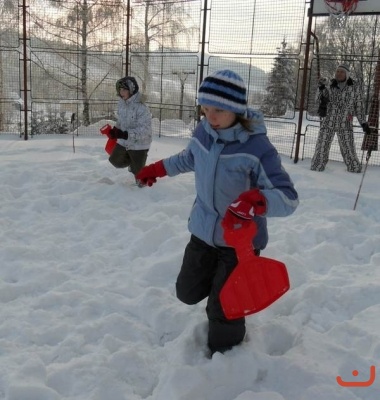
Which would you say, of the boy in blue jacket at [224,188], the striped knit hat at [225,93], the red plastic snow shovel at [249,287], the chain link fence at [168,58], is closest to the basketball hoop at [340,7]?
the chain link fence at [168,58]

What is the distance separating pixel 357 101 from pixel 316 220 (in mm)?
3096

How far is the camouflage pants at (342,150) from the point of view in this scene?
7.73 metres

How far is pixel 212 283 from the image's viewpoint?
2811 mm

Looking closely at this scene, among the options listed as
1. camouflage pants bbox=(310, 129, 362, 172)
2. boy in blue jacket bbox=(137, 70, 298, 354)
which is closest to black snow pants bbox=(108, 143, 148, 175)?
camouflage pants bbox=(310, 129, 362, 172)

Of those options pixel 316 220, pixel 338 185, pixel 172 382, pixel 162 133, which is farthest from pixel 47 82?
pixel 172 382

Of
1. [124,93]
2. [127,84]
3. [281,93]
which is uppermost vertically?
[281,93]

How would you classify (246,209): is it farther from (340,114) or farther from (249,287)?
(340,114)

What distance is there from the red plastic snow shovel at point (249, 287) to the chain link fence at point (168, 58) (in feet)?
20.4

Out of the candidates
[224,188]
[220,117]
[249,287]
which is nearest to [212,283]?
[249,287]

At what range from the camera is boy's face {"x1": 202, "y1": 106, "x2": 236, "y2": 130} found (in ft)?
8.09

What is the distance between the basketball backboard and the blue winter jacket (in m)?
6.24

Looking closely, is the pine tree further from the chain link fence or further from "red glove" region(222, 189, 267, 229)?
"red glove" region(222, 189, 267, 229)

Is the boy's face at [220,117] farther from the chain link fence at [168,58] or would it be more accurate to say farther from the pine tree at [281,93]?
the pine tree at [281,93]

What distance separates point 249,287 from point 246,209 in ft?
1.49
